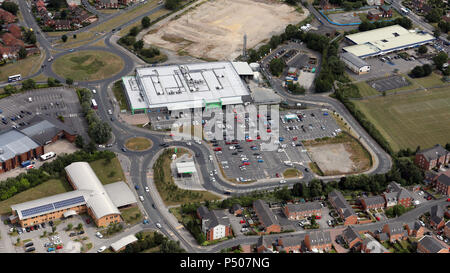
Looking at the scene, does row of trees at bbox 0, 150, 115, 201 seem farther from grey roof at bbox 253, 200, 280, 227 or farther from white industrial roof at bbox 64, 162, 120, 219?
grey roof at bbox 253, 200, 280, 227

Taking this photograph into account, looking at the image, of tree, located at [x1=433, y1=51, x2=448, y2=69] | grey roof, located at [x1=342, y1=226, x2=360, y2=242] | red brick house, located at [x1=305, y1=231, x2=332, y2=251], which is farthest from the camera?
tree, located at [x1=433, y1=51, x2=448, y2=69]

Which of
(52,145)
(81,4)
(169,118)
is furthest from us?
(81,4)

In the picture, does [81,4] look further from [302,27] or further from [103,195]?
[103,195]

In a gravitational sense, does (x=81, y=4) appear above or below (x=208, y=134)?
above

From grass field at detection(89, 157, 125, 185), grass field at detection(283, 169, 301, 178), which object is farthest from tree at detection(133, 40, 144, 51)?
grass field at detection(283, 169, 301, 178)

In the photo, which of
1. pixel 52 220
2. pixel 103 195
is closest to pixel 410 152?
pixel 103 195

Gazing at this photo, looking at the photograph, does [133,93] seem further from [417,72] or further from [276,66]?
[417,72]

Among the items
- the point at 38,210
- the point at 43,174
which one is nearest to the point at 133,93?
the point at 43,174
